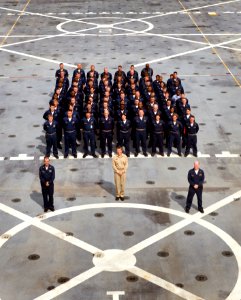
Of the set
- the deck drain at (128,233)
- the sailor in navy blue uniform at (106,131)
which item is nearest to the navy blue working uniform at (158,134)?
the sailor in navy blue uniform at (106,131)

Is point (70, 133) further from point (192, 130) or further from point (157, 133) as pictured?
point (192, 130)

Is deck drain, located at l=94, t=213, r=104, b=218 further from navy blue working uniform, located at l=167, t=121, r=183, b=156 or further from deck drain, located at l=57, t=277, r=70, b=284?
navy blue working uniform, located at l=167, t=121, r=183, b=156

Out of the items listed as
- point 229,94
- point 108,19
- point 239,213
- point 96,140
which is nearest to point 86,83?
point 96,140

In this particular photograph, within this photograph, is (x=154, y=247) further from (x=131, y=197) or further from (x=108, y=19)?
(x=108, y=19)

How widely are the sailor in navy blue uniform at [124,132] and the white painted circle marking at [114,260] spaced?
7790mm

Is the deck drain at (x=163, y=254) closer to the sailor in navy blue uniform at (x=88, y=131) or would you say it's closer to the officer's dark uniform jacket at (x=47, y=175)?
the officer's dark uniform jacket at (x=47, y=175)

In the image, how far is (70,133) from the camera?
2425cm

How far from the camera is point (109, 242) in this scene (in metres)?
17.8

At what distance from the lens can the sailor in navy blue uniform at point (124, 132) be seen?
79.6 ft

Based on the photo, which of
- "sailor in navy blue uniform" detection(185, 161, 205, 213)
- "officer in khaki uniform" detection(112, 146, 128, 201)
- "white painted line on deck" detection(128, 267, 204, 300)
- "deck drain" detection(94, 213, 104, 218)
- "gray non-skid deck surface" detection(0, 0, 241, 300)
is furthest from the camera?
"officer in khaki uniform" detection(112, 146, 128, 201)

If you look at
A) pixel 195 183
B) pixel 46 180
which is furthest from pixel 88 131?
pixel 195 183

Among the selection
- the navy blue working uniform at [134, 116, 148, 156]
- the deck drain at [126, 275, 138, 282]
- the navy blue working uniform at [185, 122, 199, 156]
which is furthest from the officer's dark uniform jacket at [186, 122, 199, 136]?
the deck drain at [126, 275, 138, 282]

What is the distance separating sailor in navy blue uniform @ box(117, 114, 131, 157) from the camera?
24266 mm

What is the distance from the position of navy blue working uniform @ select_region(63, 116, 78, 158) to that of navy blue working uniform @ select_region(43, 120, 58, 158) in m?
0.41
